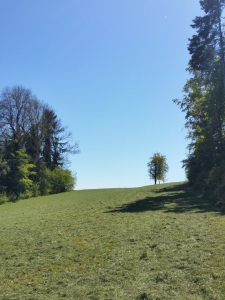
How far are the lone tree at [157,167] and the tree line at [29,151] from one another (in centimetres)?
1795

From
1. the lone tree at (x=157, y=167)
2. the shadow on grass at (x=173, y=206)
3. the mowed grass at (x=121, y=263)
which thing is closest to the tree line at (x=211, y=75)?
the shadow on grass at (x=173, y=206)

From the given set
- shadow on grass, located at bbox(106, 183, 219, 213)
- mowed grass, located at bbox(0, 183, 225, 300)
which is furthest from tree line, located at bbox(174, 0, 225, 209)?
mowed grass, located at bbox(0, 183, 225, 300)

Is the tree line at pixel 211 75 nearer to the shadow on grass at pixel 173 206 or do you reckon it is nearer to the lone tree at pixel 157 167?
the shadow on grass at pixel 173 206

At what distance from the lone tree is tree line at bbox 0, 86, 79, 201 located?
58.9 ft

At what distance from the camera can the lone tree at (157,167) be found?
195 ft

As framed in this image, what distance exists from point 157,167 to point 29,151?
26780mm

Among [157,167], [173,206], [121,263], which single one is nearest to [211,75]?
[173,206]

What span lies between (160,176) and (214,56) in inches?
1577

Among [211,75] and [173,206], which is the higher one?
[211,75]

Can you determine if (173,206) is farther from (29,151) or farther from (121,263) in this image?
(29,151)

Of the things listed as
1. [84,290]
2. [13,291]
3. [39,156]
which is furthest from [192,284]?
[39,156]

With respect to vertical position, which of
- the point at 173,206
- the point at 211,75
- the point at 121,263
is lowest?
the point at 121,263

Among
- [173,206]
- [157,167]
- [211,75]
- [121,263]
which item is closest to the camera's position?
[121,263]

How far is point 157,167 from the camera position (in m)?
59.4
